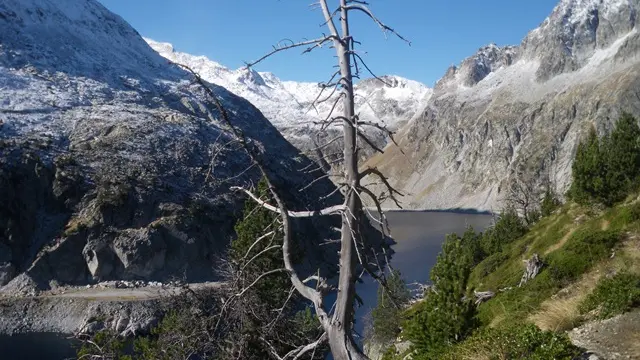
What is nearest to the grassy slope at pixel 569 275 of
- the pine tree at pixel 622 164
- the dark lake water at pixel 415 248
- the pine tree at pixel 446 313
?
the pine tree at pixel 446 313

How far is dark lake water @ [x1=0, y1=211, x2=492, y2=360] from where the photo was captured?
2130 inches

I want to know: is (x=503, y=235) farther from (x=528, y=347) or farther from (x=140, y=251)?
(x=140, y=251)

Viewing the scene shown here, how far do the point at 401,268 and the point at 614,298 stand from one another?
3257 inches

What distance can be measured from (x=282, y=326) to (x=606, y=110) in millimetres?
212309

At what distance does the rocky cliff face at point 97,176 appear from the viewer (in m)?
76.2

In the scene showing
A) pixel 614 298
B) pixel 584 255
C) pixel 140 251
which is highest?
pixel 614 298

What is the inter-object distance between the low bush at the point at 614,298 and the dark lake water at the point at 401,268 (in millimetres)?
13151

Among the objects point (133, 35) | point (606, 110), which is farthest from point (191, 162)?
point (606, 110)

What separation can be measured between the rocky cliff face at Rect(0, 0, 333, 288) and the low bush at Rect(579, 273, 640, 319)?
39.6 meters

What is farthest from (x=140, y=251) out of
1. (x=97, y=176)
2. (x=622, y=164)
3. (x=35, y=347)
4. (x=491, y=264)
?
(x=622, y=164)

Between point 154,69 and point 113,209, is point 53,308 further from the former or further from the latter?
point 154,69

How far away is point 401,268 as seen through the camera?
92.1 m

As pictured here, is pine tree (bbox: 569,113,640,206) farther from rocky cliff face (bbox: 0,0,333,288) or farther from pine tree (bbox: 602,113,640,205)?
rocky cliff face (bbox: 0,0,333,288)

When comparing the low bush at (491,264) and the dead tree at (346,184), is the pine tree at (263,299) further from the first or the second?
the low bush at (491,264)
